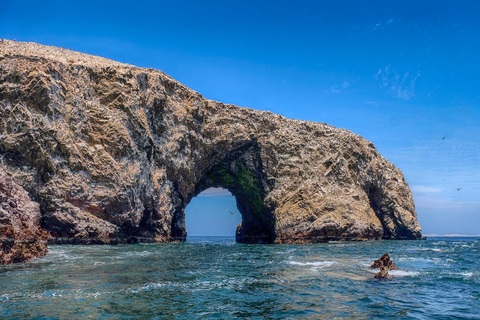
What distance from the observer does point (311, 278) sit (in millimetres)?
15062

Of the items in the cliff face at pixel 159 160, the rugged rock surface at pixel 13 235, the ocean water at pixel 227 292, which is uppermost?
the cliff face at pixel 159 160

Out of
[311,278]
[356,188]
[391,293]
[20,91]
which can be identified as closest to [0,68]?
[20,91]

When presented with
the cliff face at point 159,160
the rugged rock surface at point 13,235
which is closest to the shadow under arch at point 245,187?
the cliff face at point 159,160

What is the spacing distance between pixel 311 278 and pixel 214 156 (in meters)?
36.9

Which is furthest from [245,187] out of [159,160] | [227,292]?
[227,292]

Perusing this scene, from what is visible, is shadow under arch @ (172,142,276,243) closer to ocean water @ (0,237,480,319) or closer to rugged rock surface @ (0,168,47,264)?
rugged rock surface @ (0,168,47,264)

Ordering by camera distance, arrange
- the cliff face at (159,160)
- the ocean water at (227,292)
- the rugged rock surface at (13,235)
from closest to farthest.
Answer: the ocean water at (227,292)
the rugged rock surface at (13,235)
the cliff face at (159,160)

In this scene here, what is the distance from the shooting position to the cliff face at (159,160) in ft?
103

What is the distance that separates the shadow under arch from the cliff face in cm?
21

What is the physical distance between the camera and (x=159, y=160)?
43.0 meters

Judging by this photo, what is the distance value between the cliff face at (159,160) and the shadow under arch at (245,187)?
208 mm

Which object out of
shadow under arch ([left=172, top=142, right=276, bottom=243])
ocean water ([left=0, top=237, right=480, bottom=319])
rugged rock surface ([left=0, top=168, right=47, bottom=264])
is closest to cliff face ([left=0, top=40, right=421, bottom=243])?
shadow under arch ([left=172, top=142, right=276, bottom=243])

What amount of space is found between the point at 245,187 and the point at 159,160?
16253mm

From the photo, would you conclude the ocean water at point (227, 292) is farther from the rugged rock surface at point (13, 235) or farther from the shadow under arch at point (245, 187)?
the shadow under arch at point (245, 187)
